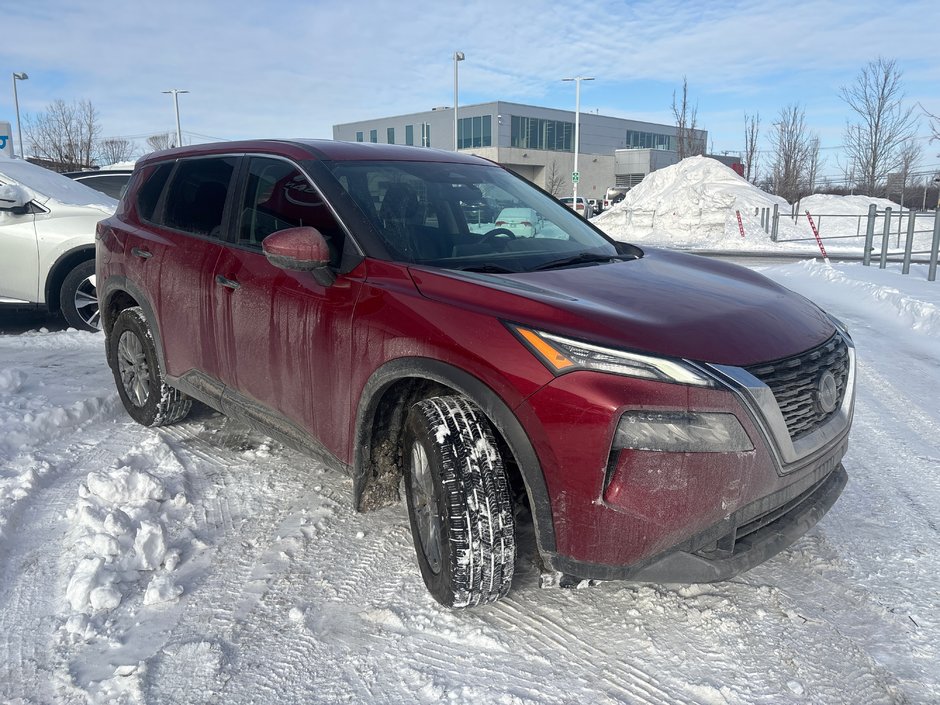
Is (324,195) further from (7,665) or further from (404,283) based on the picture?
(7,665)

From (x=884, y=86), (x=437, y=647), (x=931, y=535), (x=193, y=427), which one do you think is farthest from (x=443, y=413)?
(x=884, y=86)

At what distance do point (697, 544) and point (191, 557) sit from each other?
81.0 inches

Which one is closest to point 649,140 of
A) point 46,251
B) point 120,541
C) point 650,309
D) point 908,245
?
point 908,245

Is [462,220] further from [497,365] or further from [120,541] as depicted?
[120,541]

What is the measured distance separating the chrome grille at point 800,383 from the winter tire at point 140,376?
11.1ft

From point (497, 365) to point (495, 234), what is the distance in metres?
1.21

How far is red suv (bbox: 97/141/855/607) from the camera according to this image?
2.29 metres

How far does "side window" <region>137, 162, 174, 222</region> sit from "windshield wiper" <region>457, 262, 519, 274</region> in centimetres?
247

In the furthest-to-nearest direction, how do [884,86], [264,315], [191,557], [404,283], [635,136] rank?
[635,136] → [884,86] → [264,315] → [191,557] → [404,283]

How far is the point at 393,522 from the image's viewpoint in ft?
11.6

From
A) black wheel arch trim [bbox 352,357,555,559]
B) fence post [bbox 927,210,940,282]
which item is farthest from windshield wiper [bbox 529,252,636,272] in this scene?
fence post [bbox 927,210,940,282]

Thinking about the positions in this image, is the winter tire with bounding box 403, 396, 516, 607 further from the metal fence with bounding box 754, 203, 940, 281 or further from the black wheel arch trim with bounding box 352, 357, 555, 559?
Result: the metal fence with bounding box 754, 203, 940, 281

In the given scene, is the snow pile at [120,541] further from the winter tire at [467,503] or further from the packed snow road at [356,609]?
the winter tire at [467,503]

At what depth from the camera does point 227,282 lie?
365 cm
